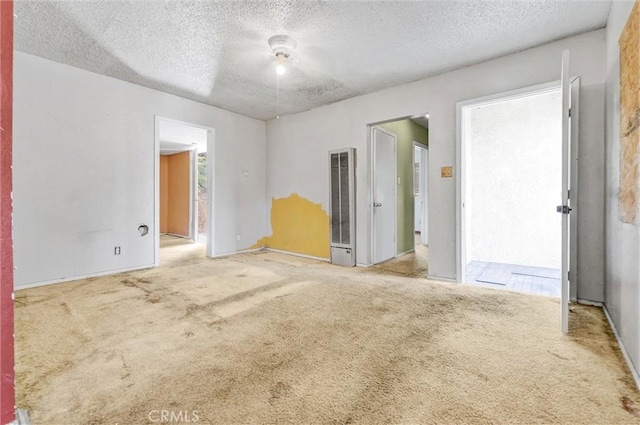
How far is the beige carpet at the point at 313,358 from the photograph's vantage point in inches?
53.0

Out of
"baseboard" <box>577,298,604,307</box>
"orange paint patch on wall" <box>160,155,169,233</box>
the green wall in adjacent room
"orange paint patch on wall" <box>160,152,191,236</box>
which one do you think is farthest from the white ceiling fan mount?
"orange paint patch on wall" <box>160,155,169,233</box>

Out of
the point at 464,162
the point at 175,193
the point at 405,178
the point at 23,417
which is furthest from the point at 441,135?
the point at 175,193

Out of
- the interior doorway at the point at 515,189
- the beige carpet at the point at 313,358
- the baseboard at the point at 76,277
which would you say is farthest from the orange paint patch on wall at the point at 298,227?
the interior doorway at the point at 515,189

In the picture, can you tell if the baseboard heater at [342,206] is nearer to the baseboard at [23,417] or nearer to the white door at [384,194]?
the white door at [384,194]

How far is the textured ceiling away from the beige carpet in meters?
2.61

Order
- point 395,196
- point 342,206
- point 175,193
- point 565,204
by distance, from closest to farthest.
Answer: point 565,204 → point 342,206 → point 395,196 → point 175,193

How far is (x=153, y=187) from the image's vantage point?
4273mm

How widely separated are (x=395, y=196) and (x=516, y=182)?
1913mm

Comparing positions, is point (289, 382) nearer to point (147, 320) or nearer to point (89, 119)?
point (147, 320)

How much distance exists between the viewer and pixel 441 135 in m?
3.60

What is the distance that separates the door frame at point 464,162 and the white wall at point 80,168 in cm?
407

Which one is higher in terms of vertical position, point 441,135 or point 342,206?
point 441,135

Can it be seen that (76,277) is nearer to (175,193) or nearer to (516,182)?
(175,193)

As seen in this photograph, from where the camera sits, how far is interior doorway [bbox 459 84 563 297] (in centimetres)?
426
